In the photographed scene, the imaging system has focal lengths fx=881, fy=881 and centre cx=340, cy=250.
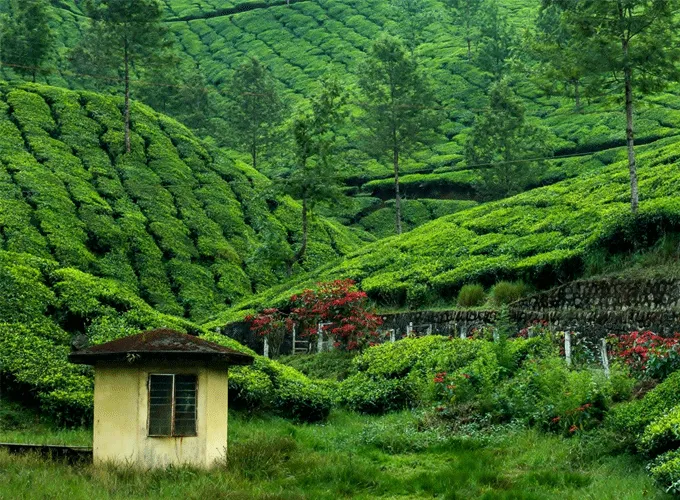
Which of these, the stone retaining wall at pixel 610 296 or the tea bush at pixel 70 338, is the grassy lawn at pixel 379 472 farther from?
the stone retaining wall at pixel 610 296

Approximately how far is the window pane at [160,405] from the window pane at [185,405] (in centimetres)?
12

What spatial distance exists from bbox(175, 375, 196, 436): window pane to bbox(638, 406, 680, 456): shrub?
660cm

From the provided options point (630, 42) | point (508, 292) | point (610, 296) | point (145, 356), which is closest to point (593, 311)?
point (610, 296)

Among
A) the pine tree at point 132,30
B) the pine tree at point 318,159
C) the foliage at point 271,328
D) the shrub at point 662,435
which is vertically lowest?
the shrub at point 662,435

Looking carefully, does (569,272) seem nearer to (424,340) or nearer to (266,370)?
(424,340)

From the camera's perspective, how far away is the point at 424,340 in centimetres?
2211

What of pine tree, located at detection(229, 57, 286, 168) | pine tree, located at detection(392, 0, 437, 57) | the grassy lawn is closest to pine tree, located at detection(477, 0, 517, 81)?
pine tree, located at detection(392, 0, 437, 57)

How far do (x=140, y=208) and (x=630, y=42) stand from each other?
78.8 feet

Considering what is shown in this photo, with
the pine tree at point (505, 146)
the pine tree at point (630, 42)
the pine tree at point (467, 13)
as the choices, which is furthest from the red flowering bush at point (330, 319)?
the pine tree at point (467, 13)

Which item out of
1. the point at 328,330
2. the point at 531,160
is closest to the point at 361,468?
the point at 328,330

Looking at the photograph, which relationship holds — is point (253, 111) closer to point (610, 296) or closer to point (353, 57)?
point (353, 57)

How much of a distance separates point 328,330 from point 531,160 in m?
25.5

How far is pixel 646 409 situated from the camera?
13461 millimetres

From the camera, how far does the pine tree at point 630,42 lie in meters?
24.9
